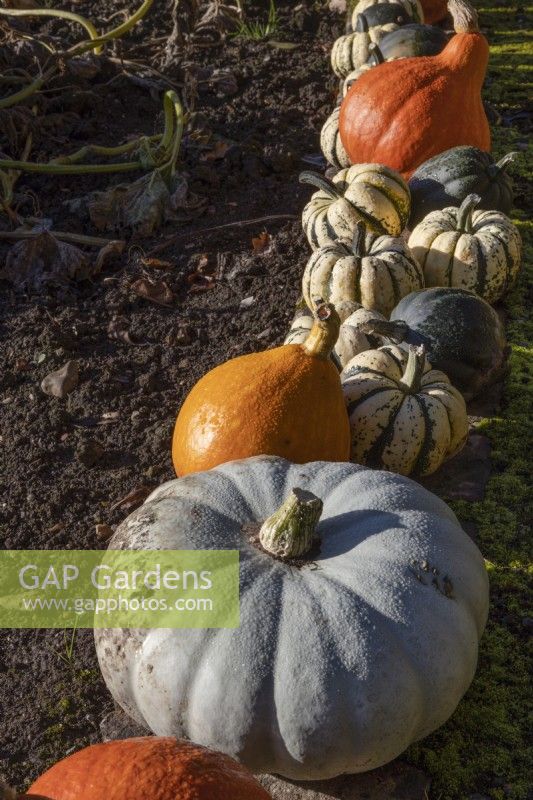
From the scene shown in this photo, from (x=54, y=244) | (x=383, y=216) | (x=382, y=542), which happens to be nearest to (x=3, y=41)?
(x=54, y=244)

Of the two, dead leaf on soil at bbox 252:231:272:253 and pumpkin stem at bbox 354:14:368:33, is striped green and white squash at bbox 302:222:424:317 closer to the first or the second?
dead leaf on soil at bbox 252:231:272:253

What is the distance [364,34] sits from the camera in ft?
19.0

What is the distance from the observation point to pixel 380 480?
2686 millimetres

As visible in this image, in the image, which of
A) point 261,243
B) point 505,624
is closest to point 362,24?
point 261,243

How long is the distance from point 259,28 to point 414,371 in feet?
12.8

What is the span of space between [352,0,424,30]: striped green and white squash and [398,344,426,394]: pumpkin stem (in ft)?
11.1

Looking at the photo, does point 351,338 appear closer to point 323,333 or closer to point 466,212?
point 323,333

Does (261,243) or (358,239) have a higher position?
(358,239)

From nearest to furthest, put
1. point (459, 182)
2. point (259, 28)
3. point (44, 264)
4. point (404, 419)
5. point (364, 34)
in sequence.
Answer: point (404, 419)
point (459, 182)
point (44, 264)
point (364, 34)
point (259, 28)

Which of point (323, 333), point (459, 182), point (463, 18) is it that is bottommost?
point (459, 182)

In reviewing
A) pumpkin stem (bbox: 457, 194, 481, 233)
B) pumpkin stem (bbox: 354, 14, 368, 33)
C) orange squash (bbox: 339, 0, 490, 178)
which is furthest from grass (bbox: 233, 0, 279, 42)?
pumpkin stem (bbox: 457, 194, 481, 233)

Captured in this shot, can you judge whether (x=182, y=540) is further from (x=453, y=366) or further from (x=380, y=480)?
(x=453, y=366)

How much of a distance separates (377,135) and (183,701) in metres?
3.15

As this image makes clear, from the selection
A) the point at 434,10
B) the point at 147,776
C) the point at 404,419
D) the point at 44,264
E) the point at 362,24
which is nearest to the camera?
the point at 147,776
